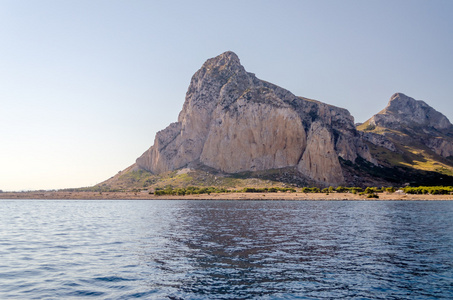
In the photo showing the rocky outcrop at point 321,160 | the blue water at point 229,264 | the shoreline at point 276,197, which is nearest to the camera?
the blue water at point 229,264

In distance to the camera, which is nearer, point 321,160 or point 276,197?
point 276,197

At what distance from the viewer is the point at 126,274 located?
73.9 feet

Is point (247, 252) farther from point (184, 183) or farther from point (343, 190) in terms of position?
point (184, 183)

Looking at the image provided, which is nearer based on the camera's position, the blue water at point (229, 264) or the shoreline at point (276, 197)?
the blue water at point (229, 264)

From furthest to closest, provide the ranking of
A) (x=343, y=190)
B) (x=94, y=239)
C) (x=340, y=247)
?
(x=343, y=190), (x=94, y=239), (x=340, y=247)

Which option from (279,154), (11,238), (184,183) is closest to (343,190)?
(279,154)

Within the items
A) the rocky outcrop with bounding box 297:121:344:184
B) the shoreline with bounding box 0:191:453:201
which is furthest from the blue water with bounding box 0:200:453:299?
the rocky outcrop with bounding box 297:121:344:184

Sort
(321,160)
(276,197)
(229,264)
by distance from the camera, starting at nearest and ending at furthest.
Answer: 1. (229,264)
2. (276,197)
3. (321,160)

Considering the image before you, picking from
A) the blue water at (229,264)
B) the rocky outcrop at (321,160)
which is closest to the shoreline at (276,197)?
the rocky outcrop at (321,160)

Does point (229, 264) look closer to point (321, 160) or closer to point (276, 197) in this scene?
point (276, 197)

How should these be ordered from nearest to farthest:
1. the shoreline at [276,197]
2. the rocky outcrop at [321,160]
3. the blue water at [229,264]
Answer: the blue water at [229,264]
the shoreline at [276,197]
the rocky outcrop at [321,160]

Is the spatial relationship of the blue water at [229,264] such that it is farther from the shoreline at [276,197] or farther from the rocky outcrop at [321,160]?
the rocky outcrop at [321,160]

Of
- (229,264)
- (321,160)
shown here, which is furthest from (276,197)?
(229,264)

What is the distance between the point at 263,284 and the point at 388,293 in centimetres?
681
